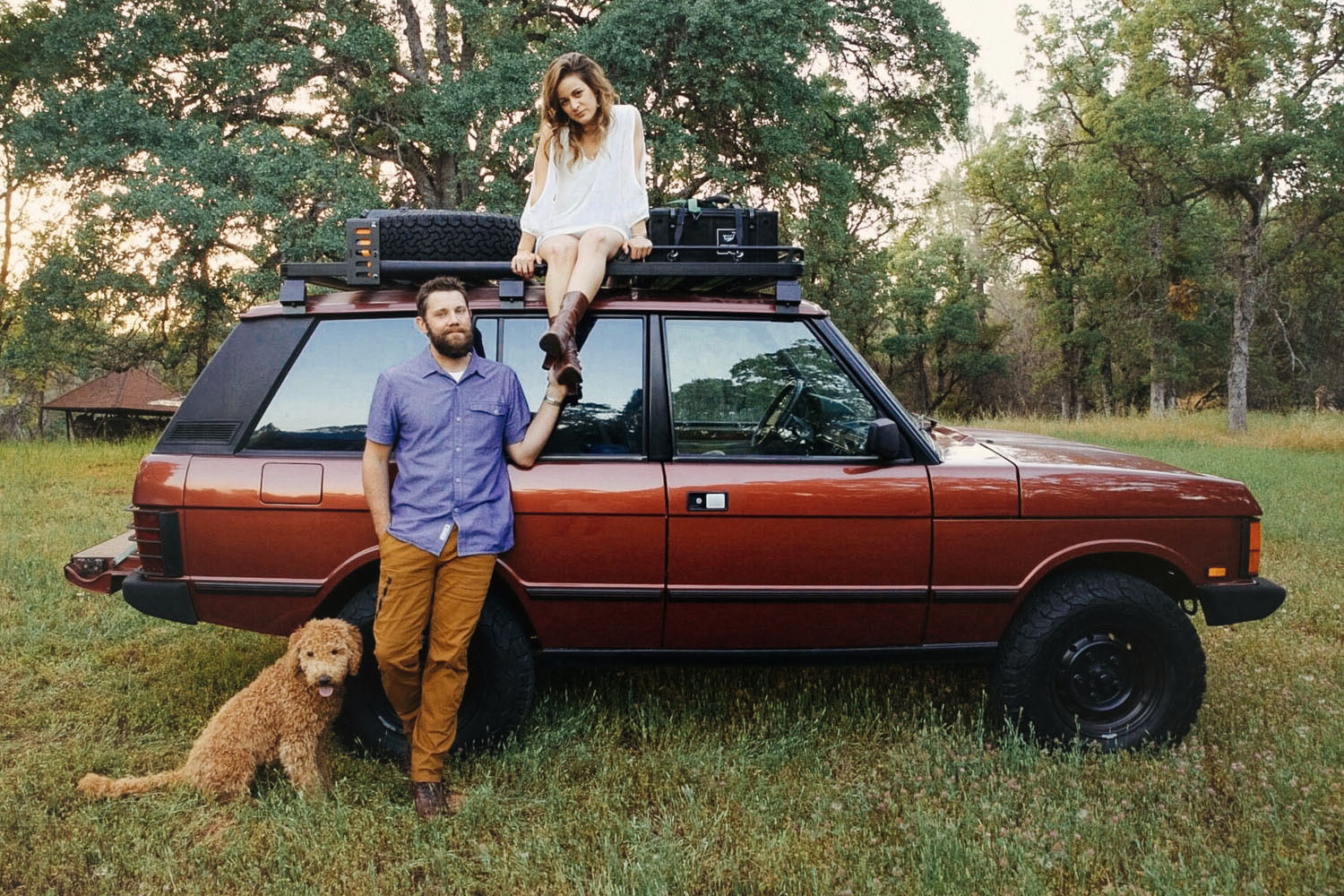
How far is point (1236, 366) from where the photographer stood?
22.8 m

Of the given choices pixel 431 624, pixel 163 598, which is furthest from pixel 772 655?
pixel 163 598

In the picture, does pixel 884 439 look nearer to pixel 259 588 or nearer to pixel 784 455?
pixel 784 455

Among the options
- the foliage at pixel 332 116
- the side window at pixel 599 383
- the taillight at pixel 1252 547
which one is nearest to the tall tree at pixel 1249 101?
the foliage at pixel 332 116

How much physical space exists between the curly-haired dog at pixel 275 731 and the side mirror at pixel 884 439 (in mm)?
2059

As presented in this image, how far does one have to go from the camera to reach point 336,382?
137 inches

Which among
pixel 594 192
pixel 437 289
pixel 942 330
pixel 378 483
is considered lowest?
pixel 378 483

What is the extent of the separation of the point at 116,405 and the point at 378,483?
69.9 feet

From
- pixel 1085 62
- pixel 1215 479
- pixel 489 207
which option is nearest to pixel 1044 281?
pixel 1085 62

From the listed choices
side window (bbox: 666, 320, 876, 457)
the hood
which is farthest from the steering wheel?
the hood

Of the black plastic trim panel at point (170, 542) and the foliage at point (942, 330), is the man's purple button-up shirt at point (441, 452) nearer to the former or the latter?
the black plastic trim panel at point (170, 542)

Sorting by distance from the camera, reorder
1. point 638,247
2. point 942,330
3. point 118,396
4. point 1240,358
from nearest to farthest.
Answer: point 638,247 < point 118,396 < point 1240,358 < point 942,330

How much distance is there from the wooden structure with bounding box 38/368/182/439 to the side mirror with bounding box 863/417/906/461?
69.8ft

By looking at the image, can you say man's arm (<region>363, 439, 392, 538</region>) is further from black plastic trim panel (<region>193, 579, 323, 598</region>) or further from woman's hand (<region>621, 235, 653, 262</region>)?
woman's hand (<region>621, 235, 653, 262</region>)

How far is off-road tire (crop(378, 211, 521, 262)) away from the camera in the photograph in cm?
356
